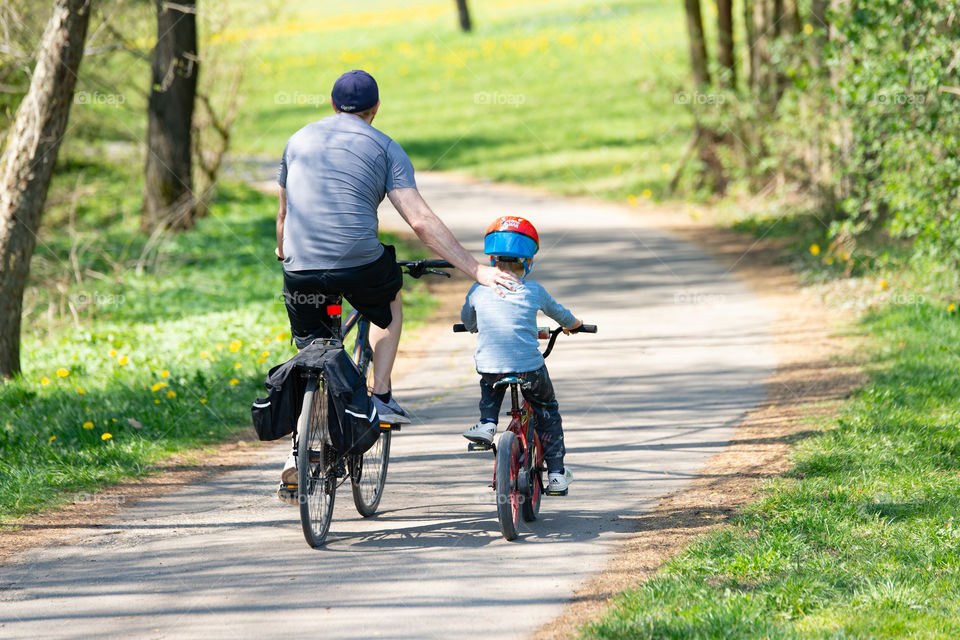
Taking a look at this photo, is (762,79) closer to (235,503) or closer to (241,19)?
(241,19)

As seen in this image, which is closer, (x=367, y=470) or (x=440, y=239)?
(x=440, y=239)

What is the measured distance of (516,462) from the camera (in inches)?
201

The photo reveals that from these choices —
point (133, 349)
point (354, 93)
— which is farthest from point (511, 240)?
point (133, 349)

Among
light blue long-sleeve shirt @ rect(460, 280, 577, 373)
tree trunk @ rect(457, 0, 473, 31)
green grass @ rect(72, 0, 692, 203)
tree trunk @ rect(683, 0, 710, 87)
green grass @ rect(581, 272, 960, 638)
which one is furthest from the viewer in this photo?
tree trunk @ rect(457, 0, 473, 31)

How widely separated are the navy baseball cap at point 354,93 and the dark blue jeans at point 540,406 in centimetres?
145

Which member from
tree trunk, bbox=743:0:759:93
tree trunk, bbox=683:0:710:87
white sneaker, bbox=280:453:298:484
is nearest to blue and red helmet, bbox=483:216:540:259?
white sneaker, bbox=280:453:298:484

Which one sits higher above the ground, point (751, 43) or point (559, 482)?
point (751, 43)

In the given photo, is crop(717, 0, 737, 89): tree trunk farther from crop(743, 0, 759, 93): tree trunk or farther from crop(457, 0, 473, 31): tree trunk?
crop(457, 0, 473, 31): tree trunk

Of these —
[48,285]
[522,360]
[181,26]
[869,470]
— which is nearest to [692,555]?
[522,360]

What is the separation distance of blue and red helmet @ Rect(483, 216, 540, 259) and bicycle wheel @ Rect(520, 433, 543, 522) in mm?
984

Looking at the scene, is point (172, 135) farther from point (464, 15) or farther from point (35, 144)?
point (464, 15)

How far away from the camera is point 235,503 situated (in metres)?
5.95

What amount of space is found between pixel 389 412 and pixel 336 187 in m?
1.21

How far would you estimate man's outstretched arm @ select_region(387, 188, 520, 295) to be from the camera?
4863 millimetres
